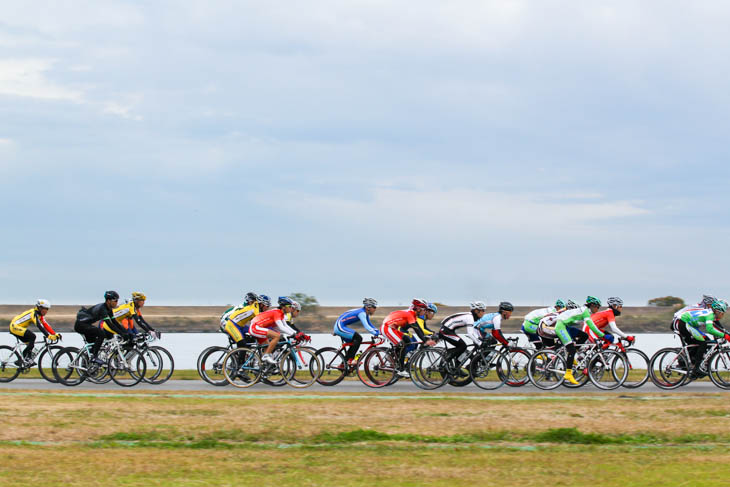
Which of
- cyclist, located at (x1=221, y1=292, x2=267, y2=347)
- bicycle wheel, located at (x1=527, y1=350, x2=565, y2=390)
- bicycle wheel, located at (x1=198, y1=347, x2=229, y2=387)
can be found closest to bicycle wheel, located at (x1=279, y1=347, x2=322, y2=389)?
cyclist, located at (x1=221, y1=292, x2=267, y2=347)

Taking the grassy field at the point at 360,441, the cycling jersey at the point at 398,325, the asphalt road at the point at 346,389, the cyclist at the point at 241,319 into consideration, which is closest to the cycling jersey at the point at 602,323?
the asphalt road at the point at 346,389

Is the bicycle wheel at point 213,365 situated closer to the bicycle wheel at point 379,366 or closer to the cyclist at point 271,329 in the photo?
the cyclist at point 271,329

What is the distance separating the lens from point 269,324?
18.2 meters

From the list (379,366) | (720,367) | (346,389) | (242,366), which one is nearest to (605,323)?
(720,367)

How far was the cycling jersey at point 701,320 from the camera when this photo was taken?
18359 mm

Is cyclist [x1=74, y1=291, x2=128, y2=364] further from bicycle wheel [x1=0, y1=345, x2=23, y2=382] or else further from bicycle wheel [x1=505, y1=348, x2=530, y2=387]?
bicycle wheel [x1=505, y1=348, x2=530, y2=387]

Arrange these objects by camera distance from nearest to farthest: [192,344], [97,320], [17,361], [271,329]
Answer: [271,329], [97,320], [17,361], [192,344]

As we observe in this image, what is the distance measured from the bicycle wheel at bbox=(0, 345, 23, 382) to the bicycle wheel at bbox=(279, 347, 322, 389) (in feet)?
18.5

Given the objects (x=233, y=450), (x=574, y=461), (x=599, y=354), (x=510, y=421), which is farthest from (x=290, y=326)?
(x=574, y=461)

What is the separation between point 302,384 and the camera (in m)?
18.4

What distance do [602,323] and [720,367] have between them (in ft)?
8.04

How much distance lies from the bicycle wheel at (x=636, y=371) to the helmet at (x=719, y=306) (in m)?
1.70

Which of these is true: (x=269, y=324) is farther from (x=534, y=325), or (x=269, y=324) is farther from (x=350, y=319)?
(x=534, y=325)

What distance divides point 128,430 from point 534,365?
9303mm
